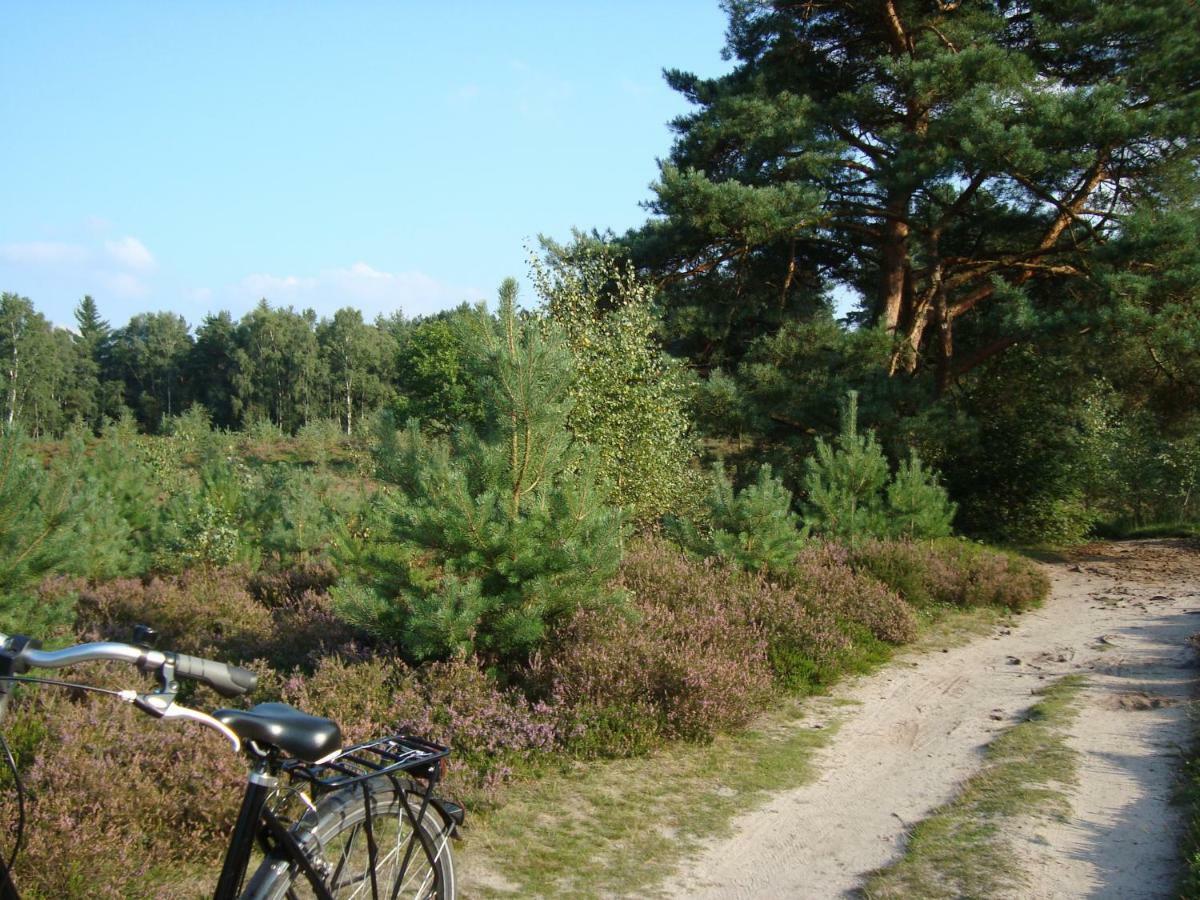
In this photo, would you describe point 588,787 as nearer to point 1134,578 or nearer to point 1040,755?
point 1040,755

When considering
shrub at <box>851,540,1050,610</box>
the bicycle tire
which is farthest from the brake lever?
shrub at <box>851,540,1050,610</box>

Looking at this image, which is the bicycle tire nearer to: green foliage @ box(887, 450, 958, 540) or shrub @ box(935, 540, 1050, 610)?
shrub @ box(935, 540, 1050, 610)

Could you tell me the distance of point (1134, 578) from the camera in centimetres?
1511

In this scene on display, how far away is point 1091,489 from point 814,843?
20.2 metres

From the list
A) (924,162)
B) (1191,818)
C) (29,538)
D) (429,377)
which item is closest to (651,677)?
(1191,818)

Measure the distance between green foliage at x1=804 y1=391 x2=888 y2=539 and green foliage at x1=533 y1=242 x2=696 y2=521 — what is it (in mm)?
2363

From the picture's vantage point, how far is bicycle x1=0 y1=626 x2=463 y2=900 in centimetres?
252

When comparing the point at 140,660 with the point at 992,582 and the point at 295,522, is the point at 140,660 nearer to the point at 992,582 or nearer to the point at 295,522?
the point at 295,522

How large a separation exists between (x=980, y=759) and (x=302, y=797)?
5116 mm

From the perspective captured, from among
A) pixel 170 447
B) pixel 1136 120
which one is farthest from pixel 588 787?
pixel 170 447

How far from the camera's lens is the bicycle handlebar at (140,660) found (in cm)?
247

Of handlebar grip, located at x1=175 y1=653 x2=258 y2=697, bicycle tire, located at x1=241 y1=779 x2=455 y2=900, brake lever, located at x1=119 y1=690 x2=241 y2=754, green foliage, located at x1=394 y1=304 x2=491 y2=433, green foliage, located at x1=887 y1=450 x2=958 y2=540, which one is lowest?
bicycle tire, located at x1=241 y1=779 x2=455 y2=900

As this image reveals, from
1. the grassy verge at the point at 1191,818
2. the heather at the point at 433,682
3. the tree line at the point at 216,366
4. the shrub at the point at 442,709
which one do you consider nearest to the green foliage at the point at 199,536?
the heather at the point at 433,682

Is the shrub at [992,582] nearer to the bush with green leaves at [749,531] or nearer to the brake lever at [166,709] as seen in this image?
the bush with green leaves at [749,531]
